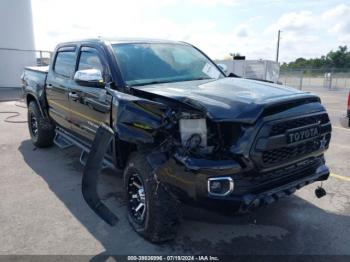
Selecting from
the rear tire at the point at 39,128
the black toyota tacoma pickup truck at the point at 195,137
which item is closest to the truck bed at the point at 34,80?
the rear tire at the point at 39,128

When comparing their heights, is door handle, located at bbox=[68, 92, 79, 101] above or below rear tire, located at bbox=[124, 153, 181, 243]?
above

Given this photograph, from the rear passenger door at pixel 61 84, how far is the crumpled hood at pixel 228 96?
74.1 inches

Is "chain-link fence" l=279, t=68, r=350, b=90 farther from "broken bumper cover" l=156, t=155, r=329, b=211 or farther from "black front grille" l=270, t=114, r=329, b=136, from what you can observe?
"broken bumper cover" l=156, t=155, r=329, b=211

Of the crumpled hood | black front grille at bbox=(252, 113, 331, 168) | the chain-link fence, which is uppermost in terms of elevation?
the crumpled hood

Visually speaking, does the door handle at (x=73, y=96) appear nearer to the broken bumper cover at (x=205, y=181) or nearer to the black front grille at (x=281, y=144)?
the broken bumper cover at (x=205, y=181)

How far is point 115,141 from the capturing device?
3793 mm

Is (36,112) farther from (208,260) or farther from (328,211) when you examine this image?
(328,211)

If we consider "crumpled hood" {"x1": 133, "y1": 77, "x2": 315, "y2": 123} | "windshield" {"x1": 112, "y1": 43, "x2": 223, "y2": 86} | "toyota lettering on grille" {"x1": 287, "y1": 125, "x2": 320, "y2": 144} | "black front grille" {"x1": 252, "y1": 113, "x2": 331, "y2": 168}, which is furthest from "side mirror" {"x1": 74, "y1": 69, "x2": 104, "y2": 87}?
"toyota lettering on grille" {"x1": 287, "y1": 125, "x2": 320, "y2": 144}

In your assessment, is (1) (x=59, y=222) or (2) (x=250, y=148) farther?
(1) (x=59, y=222)

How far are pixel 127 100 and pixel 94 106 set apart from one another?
3.41 feet

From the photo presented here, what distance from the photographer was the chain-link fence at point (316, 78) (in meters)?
28.4

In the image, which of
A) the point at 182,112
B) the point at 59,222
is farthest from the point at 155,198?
the point at 59,222

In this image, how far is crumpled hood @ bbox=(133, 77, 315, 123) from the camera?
3.02m

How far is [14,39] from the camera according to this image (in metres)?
21.2
